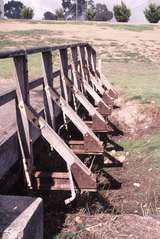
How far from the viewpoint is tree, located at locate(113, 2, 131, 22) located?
54375 mm

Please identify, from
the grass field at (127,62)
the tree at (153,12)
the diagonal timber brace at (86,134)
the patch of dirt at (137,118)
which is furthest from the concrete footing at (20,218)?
the tree at (153,12)

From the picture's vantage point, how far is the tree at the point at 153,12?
2116 inches

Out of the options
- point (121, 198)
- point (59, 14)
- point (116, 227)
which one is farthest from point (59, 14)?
point (116, 227)

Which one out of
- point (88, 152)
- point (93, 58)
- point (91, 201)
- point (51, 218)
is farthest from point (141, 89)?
point (51, 218)

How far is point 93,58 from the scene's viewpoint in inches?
650

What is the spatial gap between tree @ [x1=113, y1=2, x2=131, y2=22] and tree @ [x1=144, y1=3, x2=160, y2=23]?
1.92 meters

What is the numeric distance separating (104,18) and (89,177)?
6335cm

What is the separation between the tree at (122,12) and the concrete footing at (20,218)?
51673mm

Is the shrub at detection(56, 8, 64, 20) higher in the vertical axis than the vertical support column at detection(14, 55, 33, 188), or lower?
lower

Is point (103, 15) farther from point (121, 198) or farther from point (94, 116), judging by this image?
point (121, 198)

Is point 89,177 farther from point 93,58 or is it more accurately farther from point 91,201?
point 93,58

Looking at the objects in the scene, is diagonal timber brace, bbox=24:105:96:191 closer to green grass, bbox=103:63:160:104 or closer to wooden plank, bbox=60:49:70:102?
wooden plank, bbox=60:49:70:102

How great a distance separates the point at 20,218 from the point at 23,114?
2459 millimetres

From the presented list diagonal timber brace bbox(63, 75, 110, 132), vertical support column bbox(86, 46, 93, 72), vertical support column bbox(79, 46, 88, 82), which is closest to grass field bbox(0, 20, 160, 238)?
diagonal timber brace bbox(63, 75, 110, 132)
